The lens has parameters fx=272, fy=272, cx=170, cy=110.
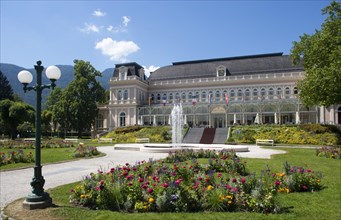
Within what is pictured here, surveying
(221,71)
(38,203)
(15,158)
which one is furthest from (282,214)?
(221,71)

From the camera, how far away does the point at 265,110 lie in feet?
148

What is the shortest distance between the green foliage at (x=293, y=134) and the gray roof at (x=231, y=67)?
17.9 meters

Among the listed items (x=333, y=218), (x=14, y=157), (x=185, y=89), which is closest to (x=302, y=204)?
(x=333, y=218)

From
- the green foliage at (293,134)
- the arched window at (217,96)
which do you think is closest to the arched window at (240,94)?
the arched window at (217,96)

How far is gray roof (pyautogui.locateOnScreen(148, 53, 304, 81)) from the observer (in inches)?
1987

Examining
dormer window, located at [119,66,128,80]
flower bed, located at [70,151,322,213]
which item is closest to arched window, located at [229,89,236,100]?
dormer window, located at [119,66,128,80]

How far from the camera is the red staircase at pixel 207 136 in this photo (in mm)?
34344

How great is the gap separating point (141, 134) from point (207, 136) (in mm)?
9625

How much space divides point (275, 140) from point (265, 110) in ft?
43.8

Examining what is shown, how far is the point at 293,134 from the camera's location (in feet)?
109

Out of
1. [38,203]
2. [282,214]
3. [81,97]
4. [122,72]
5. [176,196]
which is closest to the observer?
[282,214]

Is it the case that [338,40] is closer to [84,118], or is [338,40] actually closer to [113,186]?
[113,186]

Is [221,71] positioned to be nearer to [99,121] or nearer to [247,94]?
[247,94]

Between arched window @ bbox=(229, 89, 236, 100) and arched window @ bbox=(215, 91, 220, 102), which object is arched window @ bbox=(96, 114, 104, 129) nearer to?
arched window @ bbox=(215, 91, 220, 102)
